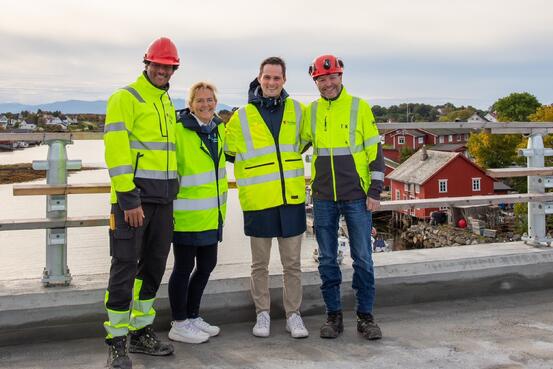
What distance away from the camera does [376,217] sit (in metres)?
60.0

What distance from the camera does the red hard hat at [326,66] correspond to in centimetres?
335

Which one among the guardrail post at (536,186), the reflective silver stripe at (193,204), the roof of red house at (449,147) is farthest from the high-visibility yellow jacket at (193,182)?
the roof of red house at (449,147)

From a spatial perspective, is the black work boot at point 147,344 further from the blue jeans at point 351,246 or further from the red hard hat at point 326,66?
the red hard hat at point 326,66

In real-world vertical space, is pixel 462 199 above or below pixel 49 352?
above

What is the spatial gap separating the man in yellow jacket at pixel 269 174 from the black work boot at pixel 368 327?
1.17ft

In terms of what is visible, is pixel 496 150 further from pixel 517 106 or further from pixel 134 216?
pixel 134 216

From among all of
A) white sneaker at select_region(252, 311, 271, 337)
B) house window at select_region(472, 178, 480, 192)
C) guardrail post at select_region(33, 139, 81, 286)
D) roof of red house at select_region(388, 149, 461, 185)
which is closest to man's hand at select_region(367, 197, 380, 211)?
white sneaker at select_region(252, 311, 271, 337)

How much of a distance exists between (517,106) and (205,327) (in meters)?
51.9

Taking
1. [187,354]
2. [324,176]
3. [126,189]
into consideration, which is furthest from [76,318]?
[324,176]

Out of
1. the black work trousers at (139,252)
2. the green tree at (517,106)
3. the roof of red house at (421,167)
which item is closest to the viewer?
the black work trousers at (139,252)

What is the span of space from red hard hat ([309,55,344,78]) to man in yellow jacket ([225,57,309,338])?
0.20 metres

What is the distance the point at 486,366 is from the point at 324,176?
4.68 feet

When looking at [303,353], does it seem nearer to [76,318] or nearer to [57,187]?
[76,318]

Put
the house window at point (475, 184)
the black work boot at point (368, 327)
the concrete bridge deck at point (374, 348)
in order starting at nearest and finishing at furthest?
the concrete bridge deck at point (374, 348), the black work boot at point (368, 327), the house window at point (475, 184)
